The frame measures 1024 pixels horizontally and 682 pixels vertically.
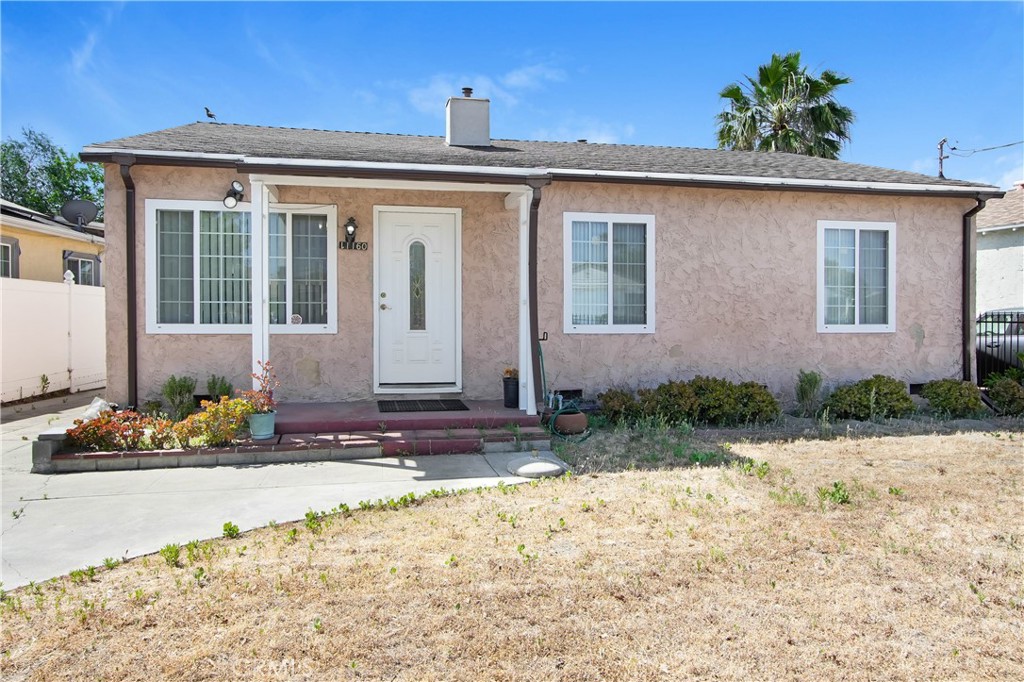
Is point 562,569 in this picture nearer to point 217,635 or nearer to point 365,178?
point 217,635

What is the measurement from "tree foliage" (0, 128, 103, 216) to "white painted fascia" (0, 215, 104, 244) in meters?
19.7

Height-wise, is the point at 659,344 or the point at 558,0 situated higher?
the point at 558,0

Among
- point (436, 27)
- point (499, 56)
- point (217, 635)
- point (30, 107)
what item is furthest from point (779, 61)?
point (30, 107)

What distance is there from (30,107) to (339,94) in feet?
66.8

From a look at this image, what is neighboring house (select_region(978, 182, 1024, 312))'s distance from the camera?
16328 millimetres

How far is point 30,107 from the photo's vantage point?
2777cm

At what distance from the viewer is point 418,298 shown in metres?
9.17

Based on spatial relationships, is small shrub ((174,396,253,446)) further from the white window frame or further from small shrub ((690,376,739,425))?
small shrub ((690,376,739,425))

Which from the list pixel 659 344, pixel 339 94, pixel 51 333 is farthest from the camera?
pixel 339 94

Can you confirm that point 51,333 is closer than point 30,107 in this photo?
Yes

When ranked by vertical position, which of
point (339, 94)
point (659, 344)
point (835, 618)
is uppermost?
point (339, 94)

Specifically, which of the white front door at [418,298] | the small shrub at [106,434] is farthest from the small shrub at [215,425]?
the white front door at [418,298]

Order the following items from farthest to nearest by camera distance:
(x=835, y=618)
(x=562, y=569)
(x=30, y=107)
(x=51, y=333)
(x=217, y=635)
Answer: (x=30, y=107) → (x=51, y=333) → (x=562, y=569) → (x=835, y=618) → (x=217, y=635)

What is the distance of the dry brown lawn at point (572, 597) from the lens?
2.96m
